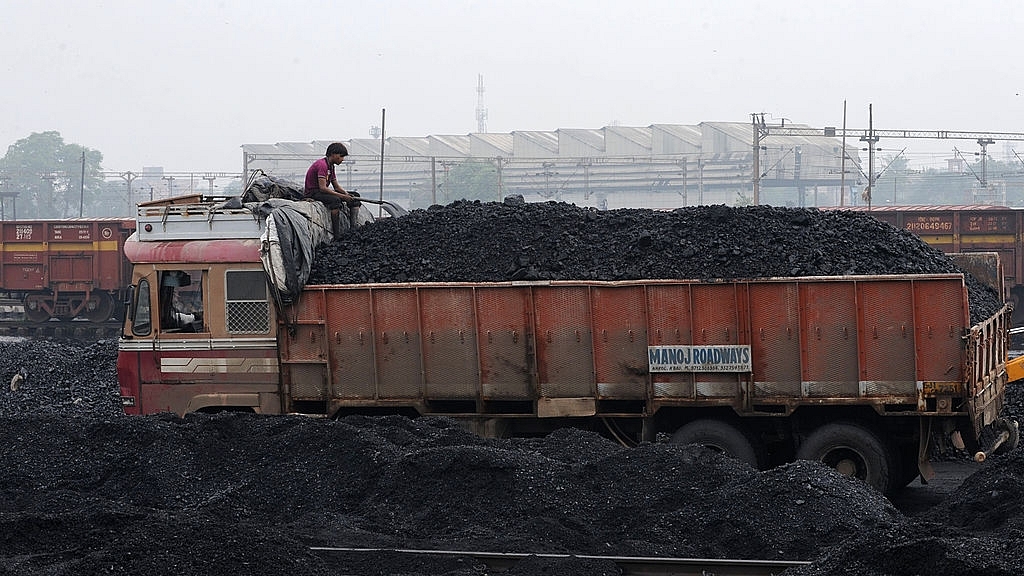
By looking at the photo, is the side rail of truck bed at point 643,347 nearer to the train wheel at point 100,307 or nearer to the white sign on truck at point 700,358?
the white sign on truck at point 700,358

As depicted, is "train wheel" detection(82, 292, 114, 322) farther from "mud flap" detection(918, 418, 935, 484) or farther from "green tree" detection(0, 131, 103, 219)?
"green tree" detection(0, 131, 103, 219)

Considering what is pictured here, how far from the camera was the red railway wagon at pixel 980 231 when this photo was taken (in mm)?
27812

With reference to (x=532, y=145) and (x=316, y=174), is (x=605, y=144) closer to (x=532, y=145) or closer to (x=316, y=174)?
(x=532, y=145)

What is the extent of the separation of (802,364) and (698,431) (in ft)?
3.99

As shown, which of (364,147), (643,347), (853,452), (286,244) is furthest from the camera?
(364,147)

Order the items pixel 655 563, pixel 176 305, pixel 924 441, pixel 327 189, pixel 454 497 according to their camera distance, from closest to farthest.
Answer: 1. pixel 655 563
2. pixel 454 497
3. pixel 924 441
4. pixel 176 305
5. pixel 327 189

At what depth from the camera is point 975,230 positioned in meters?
28.7

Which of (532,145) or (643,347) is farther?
(532,145)

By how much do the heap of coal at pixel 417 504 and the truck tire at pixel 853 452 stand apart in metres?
0.83

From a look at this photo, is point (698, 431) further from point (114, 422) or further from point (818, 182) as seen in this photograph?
point (818, 182)

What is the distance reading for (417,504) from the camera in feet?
28.5

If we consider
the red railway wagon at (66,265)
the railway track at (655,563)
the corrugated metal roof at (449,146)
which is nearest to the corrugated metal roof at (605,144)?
the corrugated metal roof at (449,146)

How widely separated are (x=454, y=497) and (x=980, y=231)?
79.6ft

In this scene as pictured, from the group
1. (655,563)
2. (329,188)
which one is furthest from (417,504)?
(329,188)
